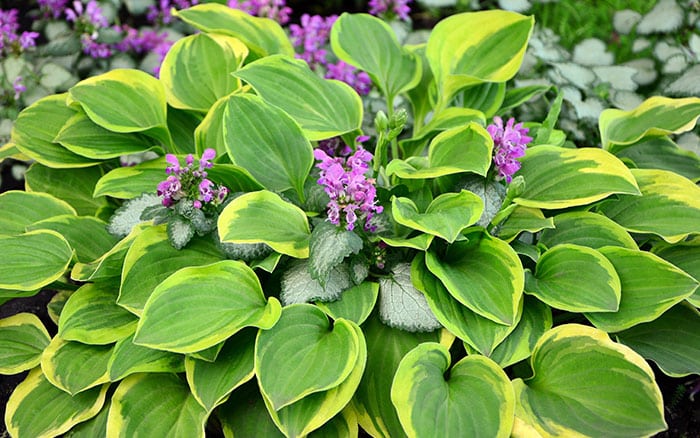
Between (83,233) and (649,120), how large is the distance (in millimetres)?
1611

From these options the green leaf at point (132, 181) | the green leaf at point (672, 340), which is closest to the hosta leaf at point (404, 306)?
the green leaf at point (672, 340)

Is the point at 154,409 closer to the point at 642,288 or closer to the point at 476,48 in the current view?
the point at 642,288

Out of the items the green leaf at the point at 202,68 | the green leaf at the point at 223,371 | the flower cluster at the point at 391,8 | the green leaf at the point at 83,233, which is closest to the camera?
the green leaf at the point at 223,371

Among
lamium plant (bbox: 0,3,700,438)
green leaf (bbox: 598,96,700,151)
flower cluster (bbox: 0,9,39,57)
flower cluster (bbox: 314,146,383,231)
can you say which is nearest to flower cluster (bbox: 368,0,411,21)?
lamium plant (bbox: 0,3,700,438)

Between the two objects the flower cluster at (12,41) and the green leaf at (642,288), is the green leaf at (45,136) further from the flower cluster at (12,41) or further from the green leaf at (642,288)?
the green leaf at (642,288)

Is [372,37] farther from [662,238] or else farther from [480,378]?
[480,378]

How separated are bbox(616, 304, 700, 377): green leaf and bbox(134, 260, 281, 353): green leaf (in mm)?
856

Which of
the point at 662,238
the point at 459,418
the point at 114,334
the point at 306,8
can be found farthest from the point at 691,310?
the point at 306,8

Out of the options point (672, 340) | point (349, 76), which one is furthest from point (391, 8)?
point (672, 340)

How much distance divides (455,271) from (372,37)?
911 millimetres

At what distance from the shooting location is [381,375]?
1.54 meters

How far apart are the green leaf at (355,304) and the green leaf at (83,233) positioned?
0.67m

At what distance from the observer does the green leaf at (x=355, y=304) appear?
1530 millimetres

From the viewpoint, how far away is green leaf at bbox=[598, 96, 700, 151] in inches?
74.1
